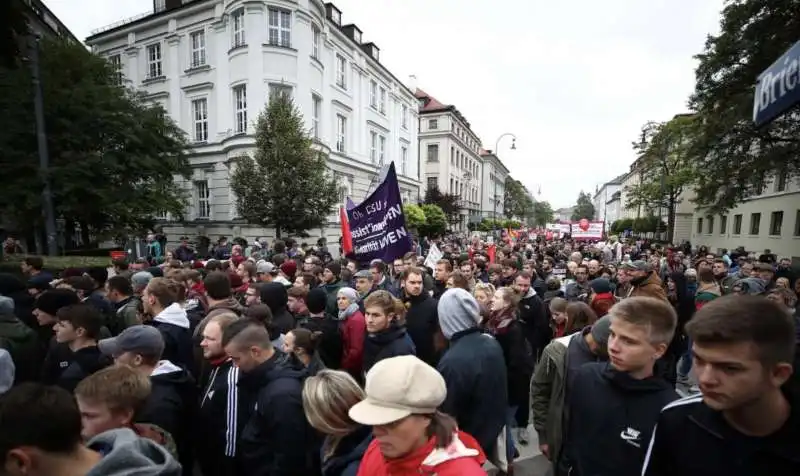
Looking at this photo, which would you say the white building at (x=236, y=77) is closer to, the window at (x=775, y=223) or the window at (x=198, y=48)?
the window at (x=198, y=48)

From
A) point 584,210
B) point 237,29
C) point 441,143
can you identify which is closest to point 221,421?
point 237,29

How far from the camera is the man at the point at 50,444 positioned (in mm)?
1354

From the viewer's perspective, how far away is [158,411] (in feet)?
7.90

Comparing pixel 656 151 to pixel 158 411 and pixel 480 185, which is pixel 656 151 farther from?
pixel 480 185

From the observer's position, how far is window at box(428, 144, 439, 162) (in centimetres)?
5200

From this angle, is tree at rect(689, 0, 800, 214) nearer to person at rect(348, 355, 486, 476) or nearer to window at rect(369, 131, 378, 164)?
window at rect(369, 131, 378, 164)

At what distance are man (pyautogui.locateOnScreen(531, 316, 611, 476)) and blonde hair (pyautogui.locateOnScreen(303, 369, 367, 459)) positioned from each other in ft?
4.64

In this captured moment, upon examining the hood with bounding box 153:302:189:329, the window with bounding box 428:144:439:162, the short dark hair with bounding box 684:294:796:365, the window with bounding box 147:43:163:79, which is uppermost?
the window with bounding box 147:43:163:79

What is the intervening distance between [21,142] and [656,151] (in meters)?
38.3

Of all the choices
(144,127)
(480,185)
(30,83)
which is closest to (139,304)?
(30,83)

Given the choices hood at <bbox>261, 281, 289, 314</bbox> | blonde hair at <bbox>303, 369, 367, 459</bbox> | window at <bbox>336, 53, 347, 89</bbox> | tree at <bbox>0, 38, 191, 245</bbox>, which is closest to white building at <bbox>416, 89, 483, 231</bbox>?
window at <bbox>336, 53, 347, 89</bbox>

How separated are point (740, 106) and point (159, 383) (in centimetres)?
2267

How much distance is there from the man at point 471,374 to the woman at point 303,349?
106 centimetres

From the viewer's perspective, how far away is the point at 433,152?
5231 centimetres
